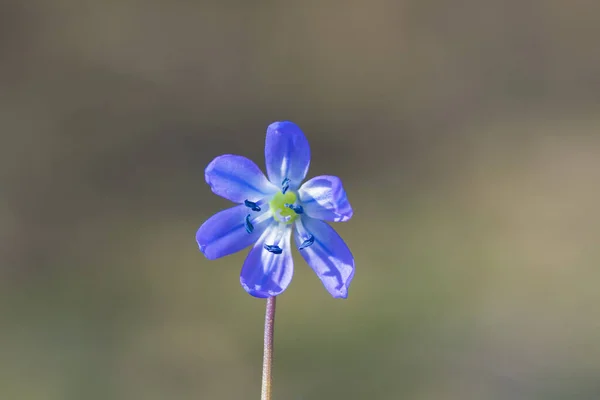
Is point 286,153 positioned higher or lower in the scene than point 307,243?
higher

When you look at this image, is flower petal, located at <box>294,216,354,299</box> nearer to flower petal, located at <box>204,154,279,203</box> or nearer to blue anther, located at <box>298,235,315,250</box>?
blue anther, located at <box>298,235,315,250</box>

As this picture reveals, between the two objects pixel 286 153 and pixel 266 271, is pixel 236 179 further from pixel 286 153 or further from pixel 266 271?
pixel 266 271

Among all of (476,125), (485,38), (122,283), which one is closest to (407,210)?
(476,125)

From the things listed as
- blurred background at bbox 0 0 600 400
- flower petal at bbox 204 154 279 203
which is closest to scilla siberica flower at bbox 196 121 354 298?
flower petal at bbox 204 154 279 203

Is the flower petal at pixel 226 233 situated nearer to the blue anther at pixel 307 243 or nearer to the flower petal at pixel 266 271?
the flower petal at pixel 266 271

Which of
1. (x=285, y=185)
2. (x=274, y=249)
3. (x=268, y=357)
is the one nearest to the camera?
(x=268, y=357)

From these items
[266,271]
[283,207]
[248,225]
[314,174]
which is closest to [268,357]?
[266,271]

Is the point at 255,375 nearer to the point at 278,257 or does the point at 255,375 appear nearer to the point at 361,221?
the point at 361,221
